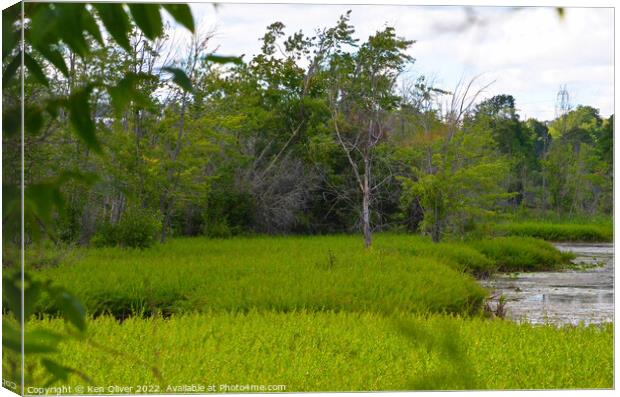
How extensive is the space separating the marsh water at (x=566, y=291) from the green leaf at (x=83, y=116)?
19.2ft

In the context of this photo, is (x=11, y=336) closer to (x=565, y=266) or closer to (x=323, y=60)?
(x=323, y=60)

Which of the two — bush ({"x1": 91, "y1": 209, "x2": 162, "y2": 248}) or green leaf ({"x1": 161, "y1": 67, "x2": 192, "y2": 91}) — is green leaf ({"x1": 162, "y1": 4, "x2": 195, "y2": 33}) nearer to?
green leaf ({"x1": 161, "y1": 67, "x2": 192, "y2": 91})

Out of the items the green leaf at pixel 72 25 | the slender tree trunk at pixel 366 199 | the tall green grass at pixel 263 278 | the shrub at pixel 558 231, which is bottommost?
the tall green grass at pixel 263 278

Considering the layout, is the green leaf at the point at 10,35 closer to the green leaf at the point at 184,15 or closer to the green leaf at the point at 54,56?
the green leaf at the point at 54,56

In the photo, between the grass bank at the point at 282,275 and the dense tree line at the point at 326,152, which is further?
the grass bank at the point at 282,275

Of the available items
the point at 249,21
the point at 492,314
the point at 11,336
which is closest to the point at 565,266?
the point at 492,314

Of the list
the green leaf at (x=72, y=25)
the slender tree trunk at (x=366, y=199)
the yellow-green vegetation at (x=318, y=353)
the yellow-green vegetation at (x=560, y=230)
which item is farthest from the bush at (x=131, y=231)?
the green leaf at (x=72, y=25)

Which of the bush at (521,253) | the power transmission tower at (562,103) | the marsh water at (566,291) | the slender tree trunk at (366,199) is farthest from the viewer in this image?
the bush at (521,253)

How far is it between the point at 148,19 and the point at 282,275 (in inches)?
266

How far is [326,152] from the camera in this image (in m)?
7.21

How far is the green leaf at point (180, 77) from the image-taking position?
1101 millimetres

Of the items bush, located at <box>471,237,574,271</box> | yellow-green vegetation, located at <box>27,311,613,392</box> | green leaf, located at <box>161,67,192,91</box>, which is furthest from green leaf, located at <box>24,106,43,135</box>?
bush, located at <box>471,237,574,271</box>

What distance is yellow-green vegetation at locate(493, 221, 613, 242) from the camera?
6512 millimetres

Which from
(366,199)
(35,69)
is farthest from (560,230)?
(35,69)
